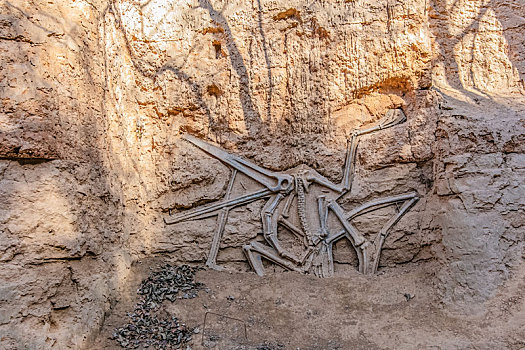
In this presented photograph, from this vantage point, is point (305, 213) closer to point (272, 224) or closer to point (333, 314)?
point (272, 224)

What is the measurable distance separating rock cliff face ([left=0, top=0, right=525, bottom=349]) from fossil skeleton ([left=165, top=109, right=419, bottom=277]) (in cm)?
9

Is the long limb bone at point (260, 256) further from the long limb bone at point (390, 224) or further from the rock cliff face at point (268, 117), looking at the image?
the long limb bone at point (390, 224)

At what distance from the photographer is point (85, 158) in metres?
3.70

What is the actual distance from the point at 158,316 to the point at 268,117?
2221 mm

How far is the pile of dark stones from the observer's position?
11.4 ft

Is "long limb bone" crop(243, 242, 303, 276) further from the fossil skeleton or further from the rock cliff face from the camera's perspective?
the rock cliff face

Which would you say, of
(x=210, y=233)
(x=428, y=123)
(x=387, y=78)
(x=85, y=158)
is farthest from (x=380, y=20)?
(x=85, y=158)

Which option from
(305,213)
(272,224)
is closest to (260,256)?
(272,224)

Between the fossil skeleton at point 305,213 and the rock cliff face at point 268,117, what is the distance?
0.30 feet

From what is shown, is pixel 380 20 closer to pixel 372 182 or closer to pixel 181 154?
pixel 372 182

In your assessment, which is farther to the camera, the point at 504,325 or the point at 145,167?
the point at 145,167

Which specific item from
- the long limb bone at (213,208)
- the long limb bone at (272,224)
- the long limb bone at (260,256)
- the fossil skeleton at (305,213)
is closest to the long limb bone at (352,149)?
the fossil skeleton at (305,213)

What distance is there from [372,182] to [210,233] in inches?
66.8

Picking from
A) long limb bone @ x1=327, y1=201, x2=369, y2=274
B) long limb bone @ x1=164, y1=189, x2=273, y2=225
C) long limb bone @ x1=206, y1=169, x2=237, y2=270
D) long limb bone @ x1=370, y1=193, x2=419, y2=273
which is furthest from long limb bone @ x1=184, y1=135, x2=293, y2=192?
long limb bone @ x1=370, y1=193, x2=419, y2=273
